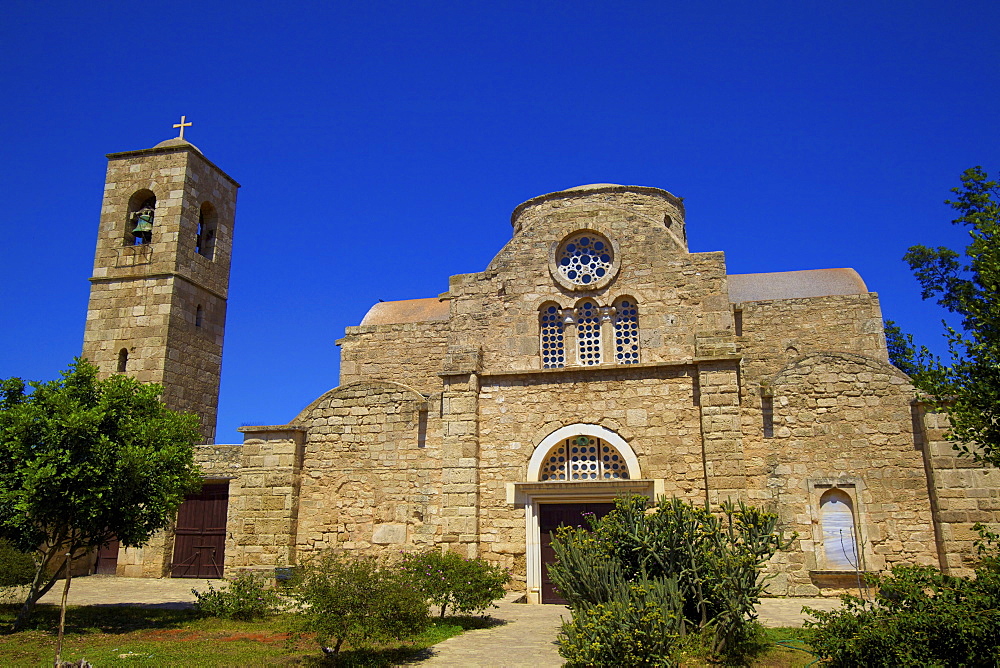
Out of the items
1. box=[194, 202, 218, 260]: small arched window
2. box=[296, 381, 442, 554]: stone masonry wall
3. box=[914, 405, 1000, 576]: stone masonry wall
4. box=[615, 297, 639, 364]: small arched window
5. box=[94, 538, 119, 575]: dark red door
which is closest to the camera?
box=[914, 405, 1000, 576]: stone masonry wall

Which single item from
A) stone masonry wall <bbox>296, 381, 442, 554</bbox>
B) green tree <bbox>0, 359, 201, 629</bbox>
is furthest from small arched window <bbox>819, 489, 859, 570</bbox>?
green tree <bbox>0, 359, 201, 629</bbox>

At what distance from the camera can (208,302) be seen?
1930 cm

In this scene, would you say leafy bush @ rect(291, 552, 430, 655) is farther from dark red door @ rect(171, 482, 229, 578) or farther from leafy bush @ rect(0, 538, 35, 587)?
dark red door @ rect(171, 482, 229, 578)

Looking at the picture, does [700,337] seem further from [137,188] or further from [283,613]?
[137,188]

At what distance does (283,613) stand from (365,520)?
3115mm

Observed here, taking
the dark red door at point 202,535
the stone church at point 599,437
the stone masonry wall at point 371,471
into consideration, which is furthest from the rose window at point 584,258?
the dark red door at point 202,535

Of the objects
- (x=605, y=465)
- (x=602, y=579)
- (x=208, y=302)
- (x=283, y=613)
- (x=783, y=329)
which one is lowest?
(x=283, y=613)

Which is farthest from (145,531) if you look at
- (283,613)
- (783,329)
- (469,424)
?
(783,329)

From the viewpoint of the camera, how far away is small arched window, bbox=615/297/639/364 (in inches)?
526

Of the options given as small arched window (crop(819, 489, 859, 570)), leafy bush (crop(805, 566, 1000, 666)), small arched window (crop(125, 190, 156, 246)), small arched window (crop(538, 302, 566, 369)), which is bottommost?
leafy bush (crop(805, 566, 1000, 666))

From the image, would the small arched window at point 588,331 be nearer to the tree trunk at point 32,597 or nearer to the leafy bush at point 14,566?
the tree trunk at point 32,597

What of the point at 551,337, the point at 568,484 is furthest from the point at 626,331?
the point at 568,484

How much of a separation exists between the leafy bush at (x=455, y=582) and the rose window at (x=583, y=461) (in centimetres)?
313

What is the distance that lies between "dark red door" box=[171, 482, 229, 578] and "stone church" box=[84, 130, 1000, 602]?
0.05m
